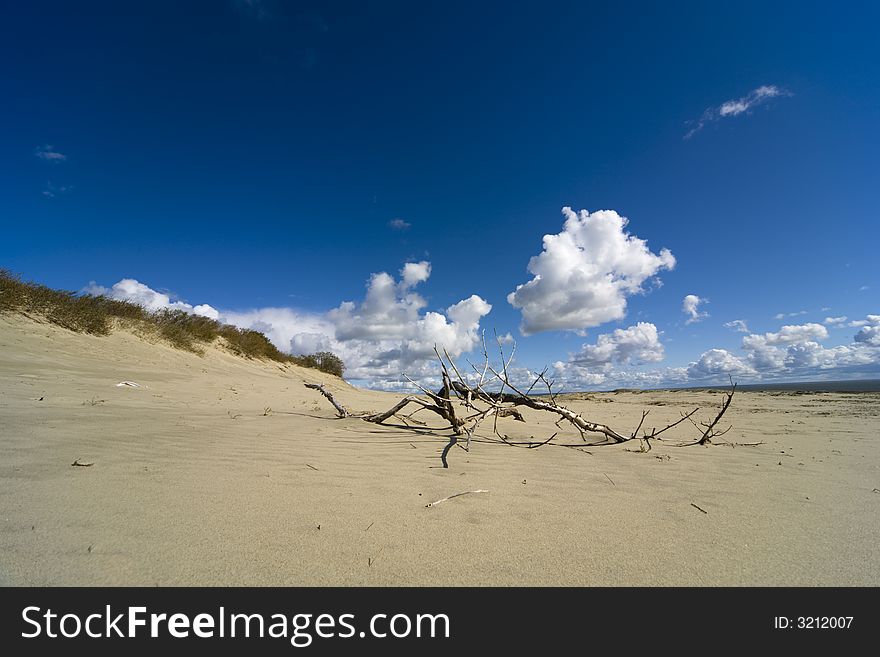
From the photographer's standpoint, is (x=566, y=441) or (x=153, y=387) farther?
(x=153, y=387)

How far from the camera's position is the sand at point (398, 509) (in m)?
1.56

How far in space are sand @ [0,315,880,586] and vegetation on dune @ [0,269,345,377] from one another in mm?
8240

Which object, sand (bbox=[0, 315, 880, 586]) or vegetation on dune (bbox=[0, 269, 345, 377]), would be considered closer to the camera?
sand (bbox=[0, 315, 880, 586])

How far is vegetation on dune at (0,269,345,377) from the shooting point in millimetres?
10234

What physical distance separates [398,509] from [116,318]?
14.6 m

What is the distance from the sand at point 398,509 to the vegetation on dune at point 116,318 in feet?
27.0

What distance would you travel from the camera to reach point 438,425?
5.85 meters

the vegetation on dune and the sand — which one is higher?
the vegetation on dune

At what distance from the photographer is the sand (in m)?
1.56

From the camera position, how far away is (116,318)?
41.4ft
